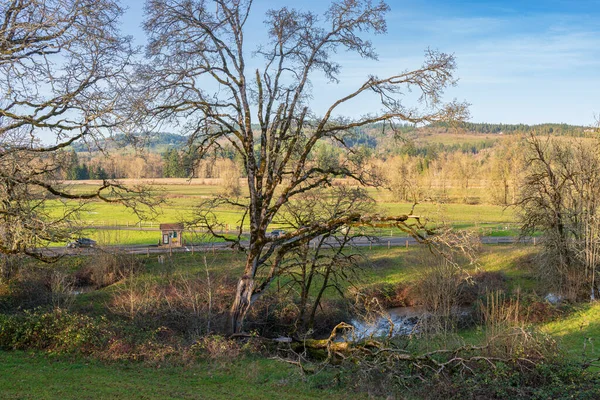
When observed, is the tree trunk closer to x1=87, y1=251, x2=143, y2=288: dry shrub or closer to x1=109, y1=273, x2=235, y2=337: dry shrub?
x1=109, y1=273, x2=235, y2=337: dry shrub

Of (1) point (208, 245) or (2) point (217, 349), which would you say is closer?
(2) point (217, 349)

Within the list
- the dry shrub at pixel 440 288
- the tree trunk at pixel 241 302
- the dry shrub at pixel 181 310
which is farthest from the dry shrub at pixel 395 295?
the tree trunk at pixel 241 302

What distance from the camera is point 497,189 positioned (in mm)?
69250

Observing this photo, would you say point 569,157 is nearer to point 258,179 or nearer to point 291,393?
point 258,179

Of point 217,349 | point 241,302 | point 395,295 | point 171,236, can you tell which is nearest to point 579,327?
point 395,295

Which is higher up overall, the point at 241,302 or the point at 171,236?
the point at 241,302

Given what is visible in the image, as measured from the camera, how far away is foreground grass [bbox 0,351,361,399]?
9414 mm

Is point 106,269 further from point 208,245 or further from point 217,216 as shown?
point 217,216

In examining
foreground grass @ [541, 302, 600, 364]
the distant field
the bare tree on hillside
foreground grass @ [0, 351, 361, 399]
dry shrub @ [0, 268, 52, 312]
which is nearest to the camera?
foreground grass @ [0, 351, 361, 399]

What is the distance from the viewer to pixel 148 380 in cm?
1062

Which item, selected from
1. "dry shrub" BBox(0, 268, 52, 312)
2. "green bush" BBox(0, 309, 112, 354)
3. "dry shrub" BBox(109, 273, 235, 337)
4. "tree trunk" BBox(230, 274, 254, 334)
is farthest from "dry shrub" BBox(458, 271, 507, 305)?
"dry shrub" BBox(0, 268, 52, 312)

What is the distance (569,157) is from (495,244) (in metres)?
16.3

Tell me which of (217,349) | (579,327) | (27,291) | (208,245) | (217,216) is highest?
(217,349)

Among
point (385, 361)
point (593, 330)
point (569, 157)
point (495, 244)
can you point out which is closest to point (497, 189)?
point (495, 244)
